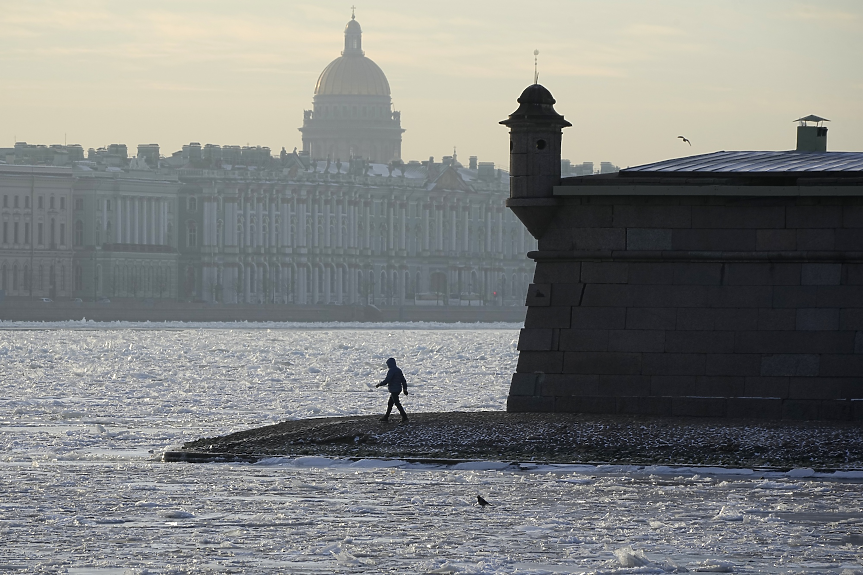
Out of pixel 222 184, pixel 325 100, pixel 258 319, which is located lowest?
pixel 258 319

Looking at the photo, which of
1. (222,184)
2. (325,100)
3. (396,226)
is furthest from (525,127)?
(325,100)

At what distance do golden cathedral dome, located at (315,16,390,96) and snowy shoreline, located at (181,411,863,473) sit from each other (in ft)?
537

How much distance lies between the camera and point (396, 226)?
6029 inches

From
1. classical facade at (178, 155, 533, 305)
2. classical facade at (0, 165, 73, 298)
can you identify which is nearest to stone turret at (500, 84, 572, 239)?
classical facade at (0, 165, 73, 298)

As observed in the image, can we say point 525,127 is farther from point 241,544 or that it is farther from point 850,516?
point 241,544

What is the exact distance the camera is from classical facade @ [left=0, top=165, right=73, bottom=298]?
5162 inches

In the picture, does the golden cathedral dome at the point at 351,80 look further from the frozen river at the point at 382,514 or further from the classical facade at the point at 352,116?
the frozen river at the point at 382,514

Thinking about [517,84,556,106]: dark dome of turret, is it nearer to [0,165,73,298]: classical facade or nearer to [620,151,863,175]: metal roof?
[620,151,863,175]: metal roof

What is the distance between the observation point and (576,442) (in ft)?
60.6

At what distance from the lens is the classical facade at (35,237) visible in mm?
131125

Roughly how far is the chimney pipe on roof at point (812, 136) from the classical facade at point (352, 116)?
504ft

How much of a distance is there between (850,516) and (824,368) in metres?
6.69

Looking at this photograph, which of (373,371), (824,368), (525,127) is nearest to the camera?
(824,368)

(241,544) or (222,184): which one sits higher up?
(222,184)
